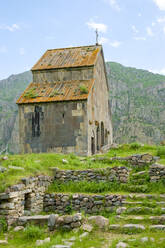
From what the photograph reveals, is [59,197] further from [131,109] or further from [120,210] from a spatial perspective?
[131,109]

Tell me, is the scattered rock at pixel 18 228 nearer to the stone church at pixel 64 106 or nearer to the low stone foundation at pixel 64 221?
the low stone foundation at pixel 64 221

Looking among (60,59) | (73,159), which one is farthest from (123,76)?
(73,159)

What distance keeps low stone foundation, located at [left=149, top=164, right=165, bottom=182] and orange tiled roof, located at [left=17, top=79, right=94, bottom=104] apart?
766cm

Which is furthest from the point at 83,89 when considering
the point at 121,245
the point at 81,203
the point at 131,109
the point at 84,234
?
the point at 131,109

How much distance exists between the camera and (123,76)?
96.3 meters

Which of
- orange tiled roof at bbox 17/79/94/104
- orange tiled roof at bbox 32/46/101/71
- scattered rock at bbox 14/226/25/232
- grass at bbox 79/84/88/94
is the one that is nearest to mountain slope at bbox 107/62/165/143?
orange tiled roof at bbox 32/46/101/71

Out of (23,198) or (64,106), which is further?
(64,106)

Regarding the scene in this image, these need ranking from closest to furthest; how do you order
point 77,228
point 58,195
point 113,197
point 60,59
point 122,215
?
point 77,228, point 122,215, point 113,197, point 58,195, point 60,59

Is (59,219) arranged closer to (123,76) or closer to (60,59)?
(60,59)

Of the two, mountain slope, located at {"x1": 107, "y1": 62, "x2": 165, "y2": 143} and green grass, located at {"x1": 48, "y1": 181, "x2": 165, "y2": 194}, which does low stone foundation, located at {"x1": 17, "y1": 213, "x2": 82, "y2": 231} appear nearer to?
green grass, located at {"x1": 48, "y1": 181, "x2": 165, "y2": 194}

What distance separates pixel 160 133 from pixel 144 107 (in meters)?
12.8

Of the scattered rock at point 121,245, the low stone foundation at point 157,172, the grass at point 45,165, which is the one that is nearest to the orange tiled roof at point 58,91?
the grass at point 45,165

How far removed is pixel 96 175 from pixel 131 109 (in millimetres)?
71155

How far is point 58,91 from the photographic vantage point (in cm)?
1739
